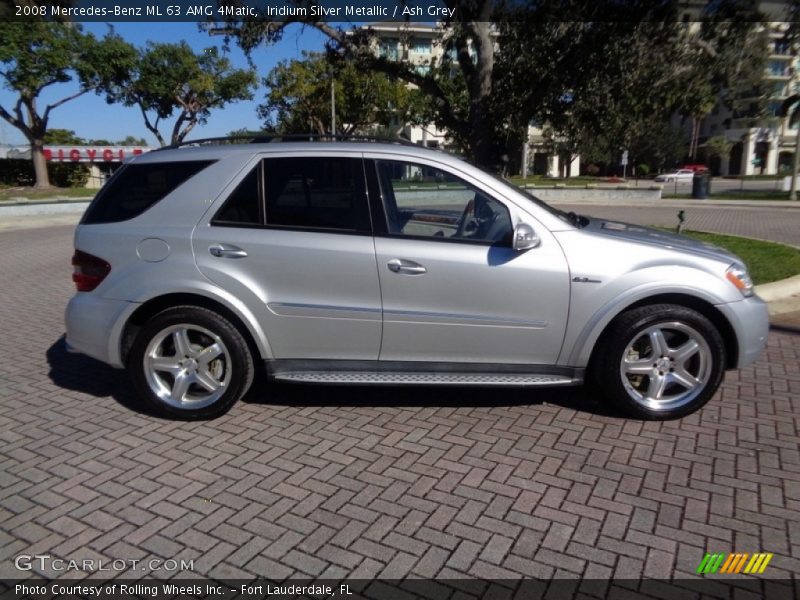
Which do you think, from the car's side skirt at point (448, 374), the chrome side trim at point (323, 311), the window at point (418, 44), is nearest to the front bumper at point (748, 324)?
the car's side skirt at point (448, 374)

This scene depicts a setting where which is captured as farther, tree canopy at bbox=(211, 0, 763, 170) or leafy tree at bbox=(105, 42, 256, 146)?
leafy tree at bbox=(105, 42, 256, 146)

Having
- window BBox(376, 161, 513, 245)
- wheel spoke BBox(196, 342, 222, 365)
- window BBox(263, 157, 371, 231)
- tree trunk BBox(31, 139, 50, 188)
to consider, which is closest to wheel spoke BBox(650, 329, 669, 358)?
window BBox(376, 161, 513, 245)

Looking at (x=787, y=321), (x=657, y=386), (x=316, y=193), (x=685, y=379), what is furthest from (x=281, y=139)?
(x=787, y=321)

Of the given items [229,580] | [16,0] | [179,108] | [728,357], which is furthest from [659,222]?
[179,108]

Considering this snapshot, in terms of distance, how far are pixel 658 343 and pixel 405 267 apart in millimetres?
1708

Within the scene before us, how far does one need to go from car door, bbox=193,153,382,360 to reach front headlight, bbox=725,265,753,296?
2289mm

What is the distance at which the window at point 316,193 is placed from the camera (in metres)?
4.14

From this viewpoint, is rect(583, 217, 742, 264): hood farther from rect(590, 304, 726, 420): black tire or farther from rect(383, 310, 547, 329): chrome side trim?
rect(383, 310, 547, 329): chrome side trim

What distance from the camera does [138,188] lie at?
4328mm

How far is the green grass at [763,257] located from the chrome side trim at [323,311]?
573 centimetres

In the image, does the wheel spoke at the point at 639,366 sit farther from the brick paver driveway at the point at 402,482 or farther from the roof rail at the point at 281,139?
the roof rail at the point at 281,139

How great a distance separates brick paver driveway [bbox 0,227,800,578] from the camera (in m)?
2.86

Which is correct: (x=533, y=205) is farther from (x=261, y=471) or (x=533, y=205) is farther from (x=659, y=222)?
(x=659, y=222)

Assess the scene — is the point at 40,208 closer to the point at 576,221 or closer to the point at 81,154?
the point at 576,221
